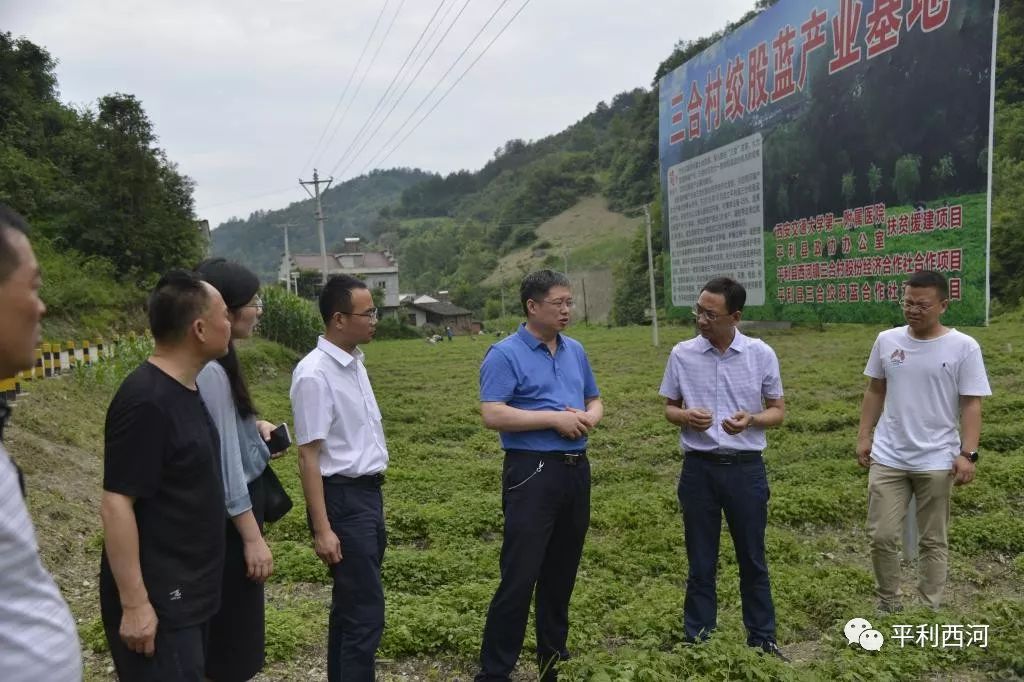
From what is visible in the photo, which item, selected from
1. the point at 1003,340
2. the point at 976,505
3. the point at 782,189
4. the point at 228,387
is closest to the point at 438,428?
the point at 782,189

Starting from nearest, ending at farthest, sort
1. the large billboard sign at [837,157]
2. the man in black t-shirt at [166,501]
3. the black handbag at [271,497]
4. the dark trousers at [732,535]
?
1. the man in black t-shirt at [166,501]
2. the black handbag at [271,497]
3. the dark trousers at [732,535]
4. the large billboard sign at [837,157]

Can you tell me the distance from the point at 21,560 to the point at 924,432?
12.7 ft

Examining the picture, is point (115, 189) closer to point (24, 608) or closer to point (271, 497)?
point (271, 497)

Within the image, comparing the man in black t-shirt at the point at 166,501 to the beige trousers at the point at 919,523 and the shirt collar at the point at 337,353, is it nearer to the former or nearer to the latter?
the shirt collar at the point at 337,353

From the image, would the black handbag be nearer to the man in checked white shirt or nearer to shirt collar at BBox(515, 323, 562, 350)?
shirt collar at BBox(515, 323, 562, 350)

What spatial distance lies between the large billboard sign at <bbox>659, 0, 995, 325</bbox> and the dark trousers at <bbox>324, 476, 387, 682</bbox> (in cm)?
398


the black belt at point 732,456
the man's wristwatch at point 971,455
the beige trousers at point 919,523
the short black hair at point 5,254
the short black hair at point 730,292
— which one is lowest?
the beige trousers at point 919,523

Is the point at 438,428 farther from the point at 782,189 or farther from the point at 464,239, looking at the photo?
the point at 464,239

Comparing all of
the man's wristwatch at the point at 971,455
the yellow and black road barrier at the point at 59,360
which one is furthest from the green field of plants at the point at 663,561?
the yellow and black road barrier at the point at 59,360

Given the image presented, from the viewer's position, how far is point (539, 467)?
3.22 metres

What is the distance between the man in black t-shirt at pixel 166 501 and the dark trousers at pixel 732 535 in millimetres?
2171

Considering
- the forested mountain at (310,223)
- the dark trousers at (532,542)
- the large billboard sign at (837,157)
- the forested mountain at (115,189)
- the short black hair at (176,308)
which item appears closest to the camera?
the short black hair at (176,308)

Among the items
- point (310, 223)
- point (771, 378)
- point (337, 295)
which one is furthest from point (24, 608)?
point (310, 223)

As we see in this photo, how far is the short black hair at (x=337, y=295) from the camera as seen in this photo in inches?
123
